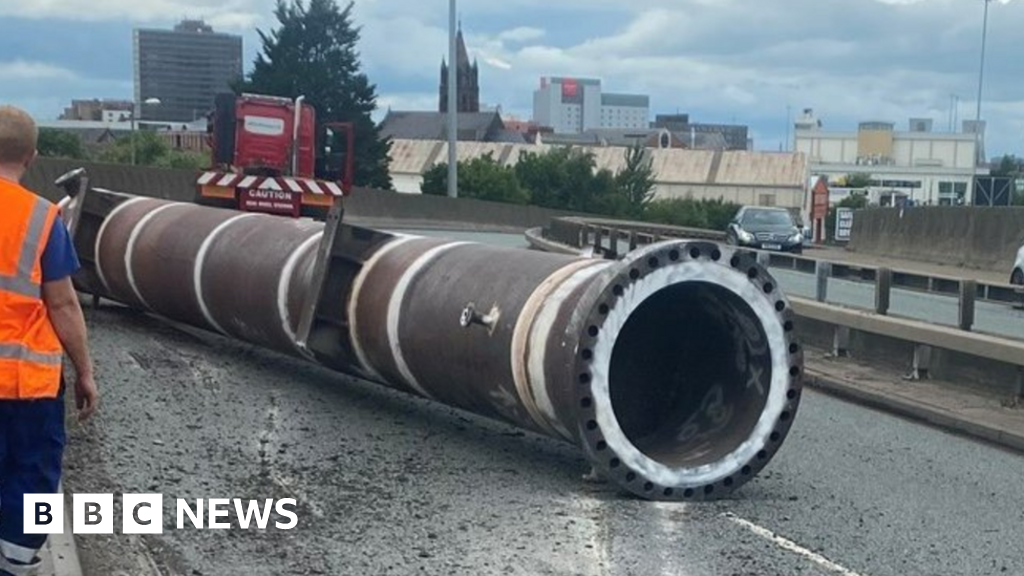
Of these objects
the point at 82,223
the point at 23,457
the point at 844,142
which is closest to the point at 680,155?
the point at 844,142

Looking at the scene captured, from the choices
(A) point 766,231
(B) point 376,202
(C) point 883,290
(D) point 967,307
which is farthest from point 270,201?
(B) point 376,202

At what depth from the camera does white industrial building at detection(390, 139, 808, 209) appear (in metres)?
137

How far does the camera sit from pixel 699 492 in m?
8.09

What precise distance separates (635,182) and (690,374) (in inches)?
3806

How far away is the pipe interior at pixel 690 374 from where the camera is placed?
28.2 feet

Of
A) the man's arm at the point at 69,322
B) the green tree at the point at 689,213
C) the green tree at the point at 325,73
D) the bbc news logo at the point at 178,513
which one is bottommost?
the green tree at the point at 689,213

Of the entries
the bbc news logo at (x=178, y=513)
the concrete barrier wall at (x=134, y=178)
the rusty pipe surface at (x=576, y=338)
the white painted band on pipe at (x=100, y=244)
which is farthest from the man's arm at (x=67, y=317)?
the concrete barrier wall at (x=134, y=178)

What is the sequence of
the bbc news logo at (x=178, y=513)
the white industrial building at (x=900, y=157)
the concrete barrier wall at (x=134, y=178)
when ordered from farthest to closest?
1. the white industrial building at (x=900, y=157)
2. the concrete barrier wall at (x=134, y=178)
3. the bbc news logo at (x=178, y=513)

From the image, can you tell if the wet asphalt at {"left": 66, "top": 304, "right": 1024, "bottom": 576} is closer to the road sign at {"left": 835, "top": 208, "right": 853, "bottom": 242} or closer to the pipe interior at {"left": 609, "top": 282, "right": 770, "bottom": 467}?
the pipe interior at {"left": 609, "top": 282, "right": 770, "bottom": 467}

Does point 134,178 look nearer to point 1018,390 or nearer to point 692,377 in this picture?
point 1018,390

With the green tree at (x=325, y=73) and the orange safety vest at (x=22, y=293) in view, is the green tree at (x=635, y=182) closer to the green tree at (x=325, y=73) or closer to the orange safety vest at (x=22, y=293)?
the green tree at (x=325, y=73)

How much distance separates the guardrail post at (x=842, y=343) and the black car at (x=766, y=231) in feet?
75.8

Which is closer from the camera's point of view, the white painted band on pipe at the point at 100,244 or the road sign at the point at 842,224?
the white painted band on pipe at the point at 100,244

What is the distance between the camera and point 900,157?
13925cm
